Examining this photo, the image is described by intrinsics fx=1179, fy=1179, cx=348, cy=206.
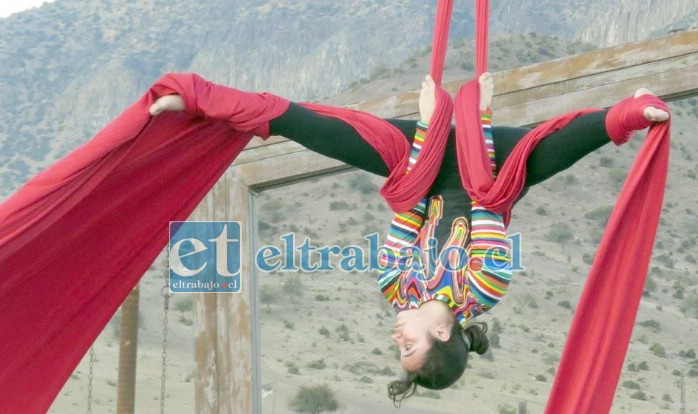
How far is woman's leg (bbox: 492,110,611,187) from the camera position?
3557 mm

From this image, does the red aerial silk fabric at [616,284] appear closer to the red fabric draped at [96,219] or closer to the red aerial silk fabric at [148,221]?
the red aerial silk fabric at [148,221]

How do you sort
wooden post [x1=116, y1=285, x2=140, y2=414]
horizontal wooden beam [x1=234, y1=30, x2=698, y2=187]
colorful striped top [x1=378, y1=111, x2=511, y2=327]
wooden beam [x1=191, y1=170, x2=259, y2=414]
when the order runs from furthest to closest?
wooden post [x1=116, y1=285, x2=140, y2=414] < wooden beam [x1=191, y1=170, x2=259, y2=414] < horizontal wooden beam [x1=234, y1=30, x2=698, y2=187] < colorful striped top [x1=378, y1=111, x2=511, y2=327]

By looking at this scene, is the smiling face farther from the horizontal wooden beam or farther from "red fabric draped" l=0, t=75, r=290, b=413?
the horizontal wooden beam

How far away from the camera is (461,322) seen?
3.71m

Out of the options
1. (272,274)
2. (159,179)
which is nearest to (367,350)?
(272,274)

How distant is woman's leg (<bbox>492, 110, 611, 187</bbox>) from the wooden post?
3495 mm

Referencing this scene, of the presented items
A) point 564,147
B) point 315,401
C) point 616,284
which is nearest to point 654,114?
point 564,147

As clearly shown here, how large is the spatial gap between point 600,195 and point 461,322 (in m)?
18.9

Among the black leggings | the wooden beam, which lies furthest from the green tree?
the black leggings

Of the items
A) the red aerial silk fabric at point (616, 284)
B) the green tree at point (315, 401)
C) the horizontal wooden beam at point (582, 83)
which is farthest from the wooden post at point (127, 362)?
the green tree at point (315, 401)

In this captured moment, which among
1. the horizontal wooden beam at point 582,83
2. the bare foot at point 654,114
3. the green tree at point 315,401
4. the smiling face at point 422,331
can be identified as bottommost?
the smiling face at point 422,331

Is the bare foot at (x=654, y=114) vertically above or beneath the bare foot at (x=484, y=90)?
beneath

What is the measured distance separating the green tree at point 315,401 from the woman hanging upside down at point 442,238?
45.6ft

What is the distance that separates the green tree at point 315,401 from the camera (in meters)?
17.6
